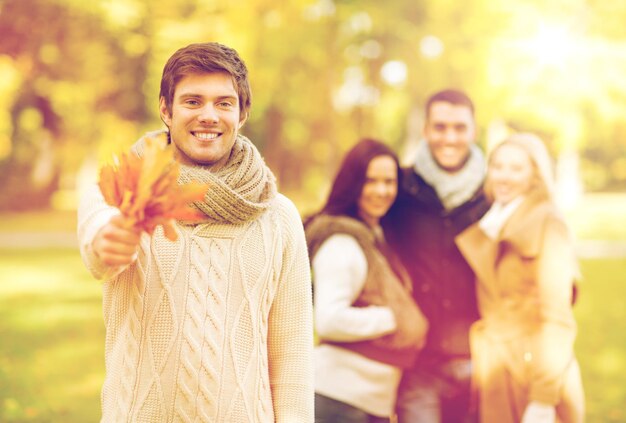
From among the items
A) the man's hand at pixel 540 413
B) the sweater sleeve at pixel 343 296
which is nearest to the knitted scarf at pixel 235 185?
the sweater sleeve at pixel 343 296

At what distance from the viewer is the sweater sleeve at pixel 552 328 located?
157 inches

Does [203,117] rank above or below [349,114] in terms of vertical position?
below

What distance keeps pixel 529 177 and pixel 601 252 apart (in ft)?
47.6

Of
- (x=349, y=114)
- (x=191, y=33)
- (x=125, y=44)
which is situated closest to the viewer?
(x=191, y=33)

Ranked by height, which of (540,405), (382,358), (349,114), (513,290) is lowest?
(540,405)

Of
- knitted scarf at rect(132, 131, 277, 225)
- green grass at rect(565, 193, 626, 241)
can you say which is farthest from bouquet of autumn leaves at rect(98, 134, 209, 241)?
green grass at rect(565, 193, 626, 241)

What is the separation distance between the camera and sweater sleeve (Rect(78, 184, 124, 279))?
6.91 ft

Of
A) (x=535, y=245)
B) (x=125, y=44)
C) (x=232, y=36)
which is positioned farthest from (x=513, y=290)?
(x=125, y=44)

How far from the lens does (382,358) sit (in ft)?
12.9

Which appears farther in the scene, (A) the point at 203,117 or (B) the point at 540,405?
(B) the point at 540,405

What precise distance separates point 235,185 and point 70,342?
760cm

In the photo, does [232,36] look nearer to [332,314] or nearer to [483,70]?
[483,70]

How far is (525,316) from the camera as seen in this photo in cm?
409

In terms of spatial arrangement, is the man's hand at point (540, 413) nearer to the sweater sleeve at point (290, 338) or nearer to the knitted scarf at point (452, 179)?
the knitted scarf at point (452, 179)
